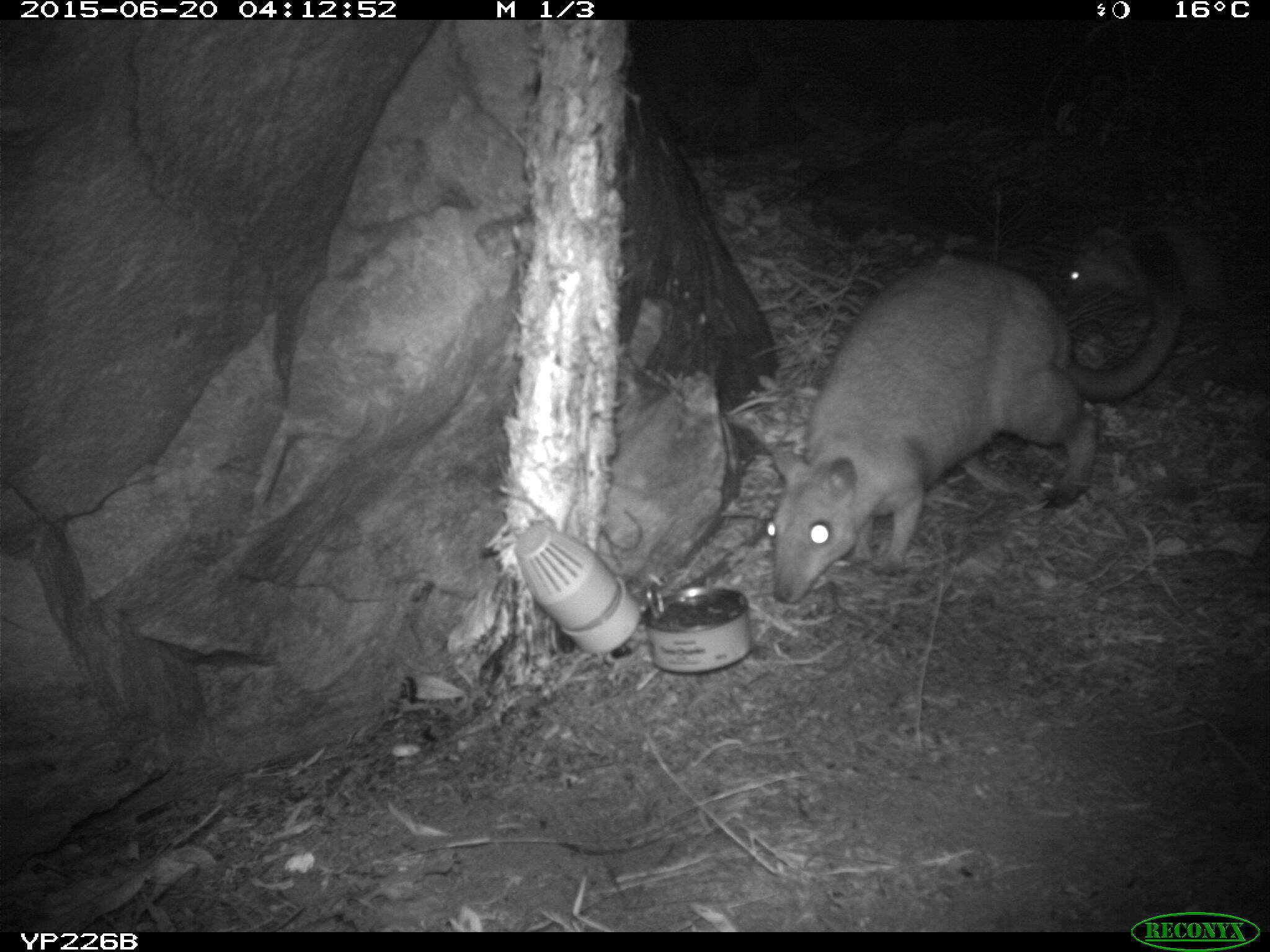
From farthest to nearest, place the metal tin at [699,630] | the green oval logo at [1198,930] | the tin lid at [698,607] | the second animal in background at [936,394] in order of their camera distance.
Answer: the second animal in background at [936,394] → the tin lid at [698,607] → the metal tin at [699,630] → the green oval logo at [1198,930]

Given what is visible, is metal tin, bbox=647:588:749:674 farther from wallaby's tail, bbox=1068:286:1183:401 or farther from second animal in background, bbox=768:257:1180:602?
wallaby's tail, bbox=1068:286:1183:401

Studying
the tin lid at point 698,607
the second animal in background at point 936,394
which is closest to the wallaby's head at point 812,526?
the second animal in background at point 936,394

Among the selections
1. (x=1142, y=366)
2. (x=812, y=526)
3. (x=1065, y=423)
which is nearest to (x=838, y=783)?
(x=812, y=526)

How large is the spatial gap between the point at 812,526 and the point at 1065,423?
5.37 ft

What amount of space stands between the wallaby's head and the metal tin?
1.46ft

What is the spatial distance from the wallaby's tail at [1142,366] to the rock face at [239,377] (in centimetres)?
340

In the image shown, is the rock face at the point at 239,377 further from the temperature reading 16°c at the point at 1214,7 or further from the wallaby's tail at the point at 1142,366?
the temperature reading 16°c at the point at 1214,7

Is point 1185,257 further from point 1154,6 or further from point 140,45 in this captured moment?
point 140,45

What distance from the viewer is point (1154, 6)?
7.14 meters

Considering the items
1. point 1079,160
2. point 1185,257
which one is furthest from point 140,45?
point 1079,160

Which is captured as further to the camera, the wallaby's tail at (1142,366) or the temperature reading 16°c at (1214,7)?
the temperature reading 16°c at (1214,7)

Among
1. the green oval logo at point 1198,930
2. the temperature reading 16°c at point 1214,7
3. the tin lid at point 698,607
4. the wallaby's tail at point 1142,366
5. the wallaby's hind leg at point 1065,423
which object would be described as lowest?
the green oval logo at point 1198,930

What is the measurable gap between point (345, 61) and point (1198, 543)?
177 inches

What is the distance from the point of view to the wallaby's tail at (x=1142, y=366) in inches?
219
